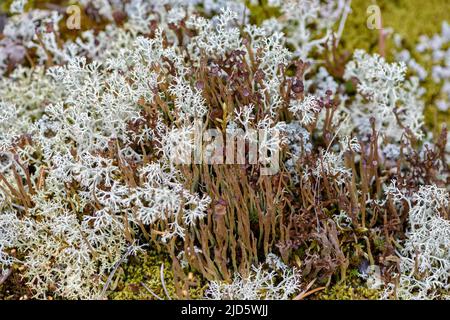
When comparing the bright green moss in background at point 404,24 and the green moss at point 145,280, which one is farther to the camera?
the bright green moss in background at point 404,24

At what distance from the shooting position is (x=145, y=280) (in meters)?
2.55

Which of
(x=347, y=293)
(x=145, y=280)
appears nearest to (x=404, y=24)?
(x=347, y=293)

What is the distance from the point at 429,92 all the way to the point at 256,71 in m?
1.27

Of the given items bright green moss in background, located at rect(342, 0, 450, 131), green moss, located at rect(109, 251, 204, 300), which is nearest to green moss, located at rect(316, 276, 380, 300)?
green moss, located at rect(109, 251, 204, 300)

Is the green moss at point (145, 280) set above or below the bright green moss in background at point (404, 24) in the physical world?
below

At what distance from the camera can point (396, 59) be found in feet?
11.3

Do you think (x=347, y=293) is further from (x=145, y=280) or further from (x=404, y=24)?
(x=404, y=24)

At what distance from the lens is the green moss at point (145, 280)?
8.14ft

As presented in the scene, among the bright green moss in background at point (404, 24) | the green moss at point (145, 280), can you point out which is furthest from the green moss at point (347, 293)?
the bright green moss in background at point (404, 24)

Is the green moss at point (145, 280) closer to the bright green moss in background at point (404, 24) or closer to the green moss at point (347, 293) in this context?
the green moss at point (347, 293)

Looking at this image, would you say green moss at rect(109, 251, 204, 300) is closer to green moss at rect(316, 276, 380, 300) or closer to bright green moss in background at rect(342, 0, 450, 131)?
green moss at rect(316, 276, 380, 300)

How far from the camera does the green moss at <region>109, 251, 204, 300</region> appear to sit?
248 centimetres
